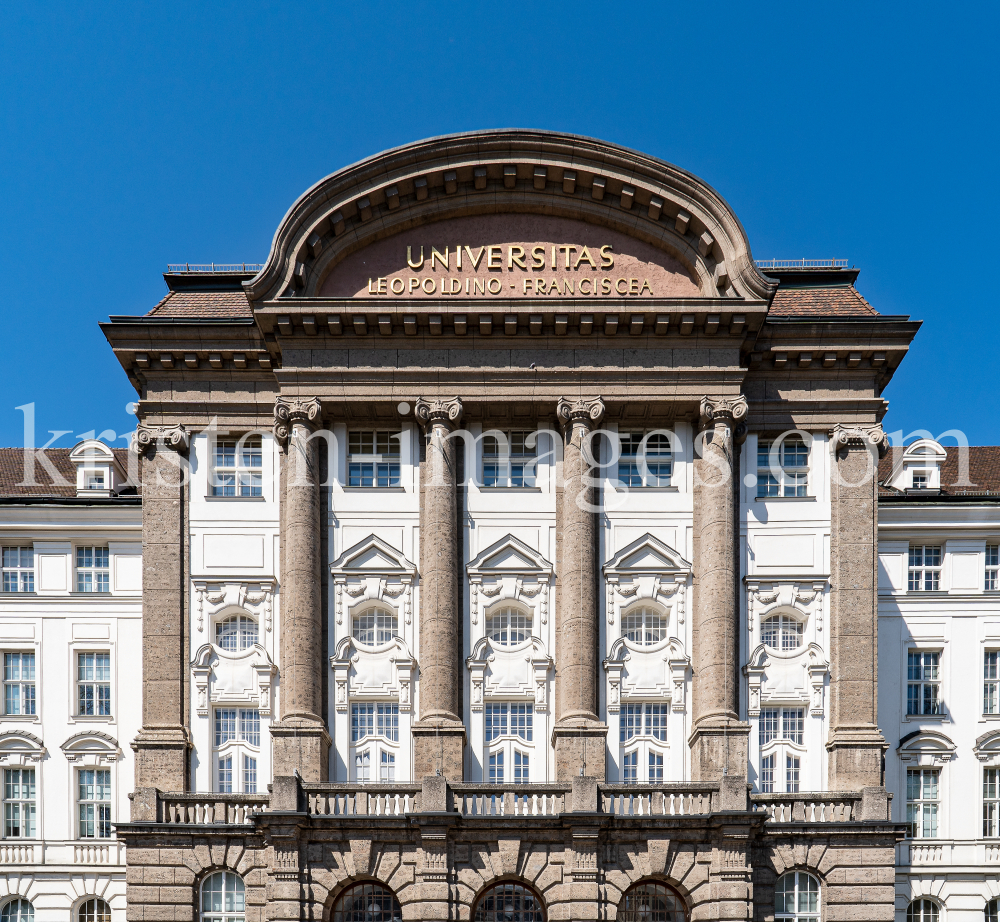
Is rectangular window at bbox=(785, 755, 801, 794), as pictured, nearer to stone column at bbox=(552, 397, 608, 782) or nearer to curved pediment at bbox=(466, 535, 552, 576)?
stone column at bbox=(552, 397, 608, 782)

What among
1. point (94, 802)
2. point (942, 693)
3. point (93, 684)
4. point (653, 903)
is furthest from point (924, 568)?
point (94, 802)

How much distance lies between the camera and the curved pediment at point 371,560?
50531mm

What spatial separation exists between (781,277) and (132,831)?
91.5ft

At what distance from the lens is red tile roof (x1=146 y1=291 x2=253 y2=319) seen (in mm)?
53219

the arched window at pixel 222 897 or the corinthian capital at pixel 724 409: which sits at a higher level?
the corinthian capital at pixel 724 409

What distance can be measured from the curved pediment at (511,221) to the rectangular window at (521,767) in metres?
14.6

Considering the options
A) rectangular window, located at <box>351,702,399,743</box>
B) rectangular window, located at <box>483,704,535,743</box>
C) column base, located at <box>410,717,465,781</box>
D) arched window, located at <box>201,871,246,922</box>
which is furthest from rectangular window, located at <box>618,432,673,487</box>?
arched window, located at <box>201,871,246,922</box>

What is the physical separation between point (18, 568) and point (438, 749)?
17819 millimetres

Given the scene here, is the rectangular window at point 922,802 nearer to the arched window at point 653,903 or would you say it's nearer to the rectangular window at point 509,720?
the arched window at point 653,903

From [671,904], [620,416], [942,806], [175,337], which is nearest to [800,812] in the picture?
[671,904]

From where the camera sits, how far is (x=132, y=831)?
47438mm

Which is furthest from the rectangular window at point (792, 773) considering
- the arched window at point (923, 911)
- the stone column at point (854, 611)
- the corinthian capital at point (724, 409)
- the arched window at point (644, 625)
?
the corinthian capital at point (724, 409)

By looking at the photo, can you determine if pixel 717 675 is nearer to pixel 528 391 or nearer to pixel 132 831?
pixel 528 391

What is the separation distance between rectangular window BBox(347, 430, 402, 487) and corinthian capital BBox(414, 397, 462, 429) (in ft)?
4.74
